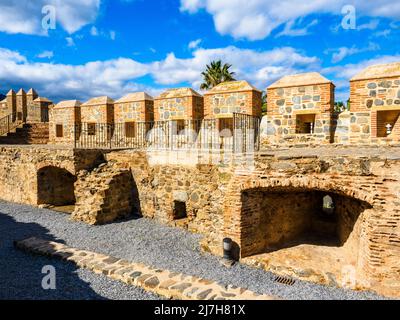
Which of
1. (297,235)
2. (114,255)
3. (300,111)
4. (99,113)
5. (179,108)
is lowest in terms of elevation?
(114,255)

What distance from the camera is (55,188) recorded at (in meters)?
13.6

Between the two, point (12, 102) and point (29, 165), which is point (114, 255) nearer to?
point (29, 165)

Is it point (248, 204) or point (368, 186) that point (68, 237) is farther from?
point (368, 186)

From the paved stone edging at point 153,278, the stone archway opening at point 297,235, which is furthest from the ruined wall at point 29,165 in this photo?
the stone archway opening at point 297,235

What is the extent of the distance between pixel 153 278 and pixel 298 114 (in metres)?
8.46

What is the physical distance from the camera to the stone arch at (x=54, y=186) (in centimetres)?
1305

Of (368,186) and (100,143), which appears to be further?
(100,143)

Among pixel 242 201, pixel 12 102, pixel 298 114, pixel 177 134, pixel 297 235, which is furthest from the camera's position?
pixel 12 102

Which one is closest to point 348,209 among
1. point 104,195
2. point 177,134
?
point 104,195

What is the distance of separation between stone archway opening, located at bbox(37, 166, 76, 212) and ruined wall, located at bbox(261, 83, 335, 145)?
990cm

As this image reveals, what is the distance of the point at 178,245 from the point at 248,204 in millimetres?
2696
